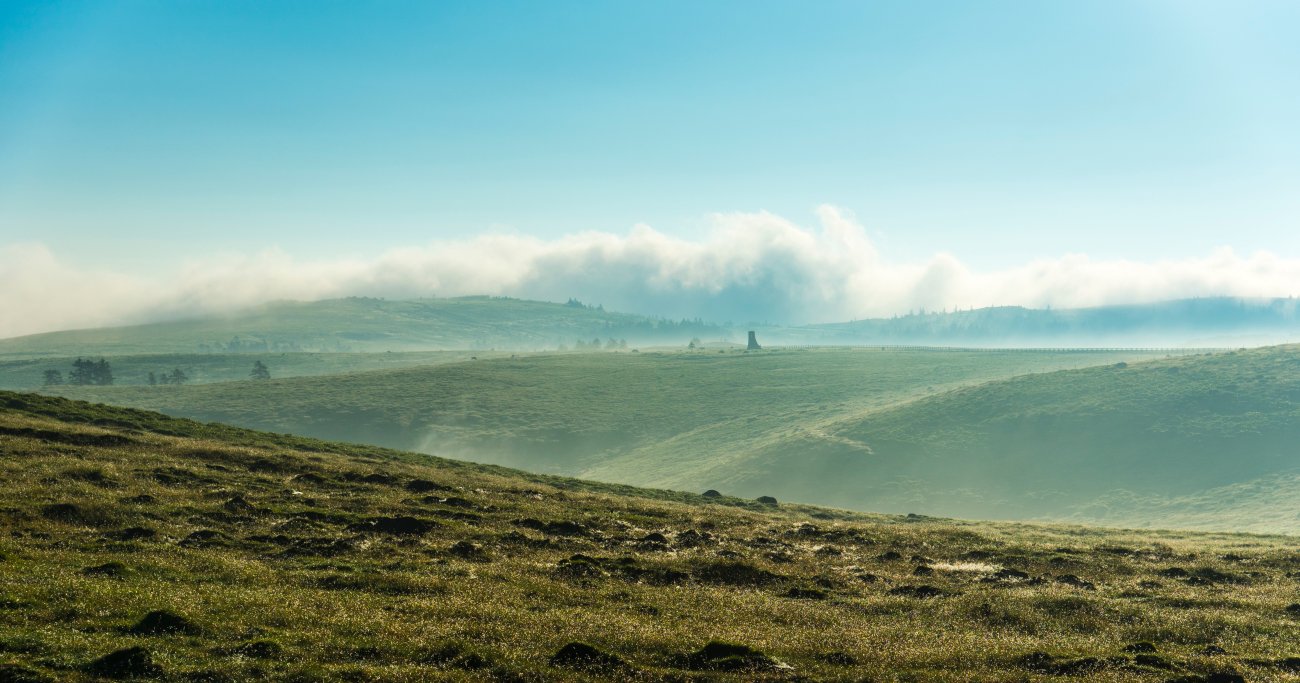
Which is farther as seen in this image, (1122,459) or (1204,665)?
(1122,459)

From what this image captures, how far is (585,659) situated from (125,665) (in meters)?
11.3

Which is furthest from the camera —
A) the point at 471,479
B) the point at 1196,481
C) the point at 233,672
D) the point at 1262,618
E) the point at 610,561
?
the point at 1196,481

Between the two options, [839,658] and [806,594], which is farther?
[806,594]

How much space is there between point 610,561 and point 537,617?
13115 millimetres

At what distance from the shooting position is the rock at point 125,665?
18.6m

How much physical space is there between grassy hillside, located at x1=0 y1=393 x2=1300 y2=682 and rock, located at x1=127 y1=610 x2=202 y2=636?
74 mm

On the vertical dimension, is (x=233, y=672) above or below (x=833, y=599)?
above

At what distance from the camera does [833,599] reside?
34844 mm

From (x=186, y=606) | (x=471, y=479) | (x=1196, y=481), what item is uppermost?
(x=186, y=606)

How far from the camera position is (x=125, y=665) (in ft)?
62.1

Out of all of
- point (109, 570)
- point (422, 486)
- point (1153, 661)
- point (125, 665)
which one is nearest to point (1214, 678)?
point (1153, 661)

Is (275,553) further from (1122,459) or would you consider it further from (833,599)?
(1122,459)

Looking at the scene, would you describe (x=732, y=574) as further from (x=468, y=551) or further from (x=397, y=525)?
(x=397, y=525)

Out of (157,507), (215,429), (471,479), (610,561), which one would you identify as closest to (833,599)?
(610,561)
